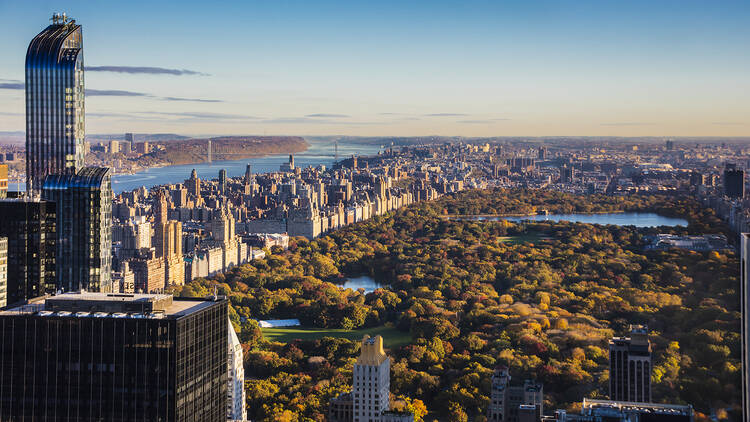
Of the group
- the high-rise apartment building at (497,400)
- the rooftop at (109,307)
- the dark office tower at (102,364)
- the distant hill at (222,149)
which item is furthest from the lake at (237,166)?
the dark office tower at (102,364)

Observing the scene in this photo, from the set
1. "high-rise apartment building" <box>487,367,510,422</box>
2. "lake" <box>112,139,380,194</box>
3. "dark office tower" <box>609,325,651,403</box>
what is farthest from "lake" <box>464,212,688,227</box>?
"lake" <box>112,139,380,194</box>

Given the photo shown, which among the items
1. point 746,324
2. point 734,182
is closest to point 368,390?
point 746,324

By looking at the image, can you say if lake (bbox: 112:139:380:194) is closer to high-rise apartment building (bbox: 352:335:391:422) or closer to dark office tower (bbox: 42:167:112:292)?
dark office tower (bbox: 42:167:112:292)

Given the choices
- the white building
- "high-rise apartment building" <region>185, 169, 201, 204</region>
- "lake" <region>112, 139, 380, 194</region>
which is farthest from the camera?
"lake" <region>112, 139, 380, 194</region>

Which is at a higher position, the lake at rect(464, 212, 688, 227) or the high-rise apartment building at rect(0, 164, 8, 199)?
the high-rise apartment building at rect(0, 164, 8, 199)

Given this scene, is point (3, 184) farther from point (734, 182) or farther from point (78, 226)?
point (734, 182)

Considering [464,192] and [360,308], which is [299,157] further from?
[360,308]
